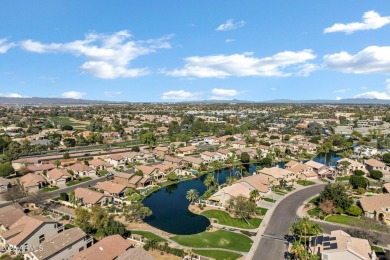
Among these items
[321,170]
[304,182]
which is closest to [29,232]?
[304,182]

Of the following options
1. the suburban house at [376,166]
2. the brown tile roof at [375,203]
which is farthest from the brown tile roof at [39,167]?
the suburban house at [376,166]

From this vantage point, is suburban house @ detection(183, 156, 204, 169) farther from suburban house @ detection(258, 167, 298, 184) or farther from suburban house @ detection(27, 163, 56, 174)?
suburban house @ detection(27, 163, 56, 174)

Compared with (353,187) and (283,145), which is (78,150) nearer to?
(283,145)

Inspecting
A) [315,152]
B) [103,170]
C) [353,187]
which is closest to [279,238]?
[353,187]

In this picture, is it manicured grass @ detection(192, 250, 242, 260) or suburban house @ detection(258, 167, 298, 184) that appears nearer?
manicured grass @ detection(192, 250, 242, 260)

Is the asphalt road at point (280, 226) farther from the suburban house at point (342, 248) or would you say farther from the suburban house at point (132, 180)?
the suburban house at point (132, 180)

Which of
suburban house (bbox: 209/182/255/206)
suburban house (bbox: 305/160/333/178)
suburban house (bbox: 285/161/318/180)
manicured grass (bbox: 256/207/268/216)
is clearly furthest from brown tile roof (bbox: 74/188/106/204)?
suburban house (bbox: 305/160/333/178)

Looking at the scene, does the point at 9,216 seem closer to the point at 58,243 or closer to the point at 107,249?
the point at 58,243
